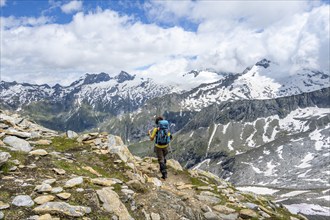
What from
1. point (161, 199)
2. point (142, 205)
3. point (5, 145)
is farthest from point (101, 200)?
point (5, 145)

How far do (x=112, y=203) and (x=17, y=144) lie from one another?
9.37m

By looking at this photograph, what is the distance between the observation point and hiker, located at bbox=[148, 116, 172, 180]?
24.0 metres

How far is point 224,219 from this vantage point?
59.3 ft

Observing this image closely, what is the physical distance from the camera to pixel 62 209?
1393cm

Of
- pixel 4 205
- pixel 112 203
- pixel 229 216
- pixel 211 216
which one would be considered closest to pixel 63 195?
pixel 112 203

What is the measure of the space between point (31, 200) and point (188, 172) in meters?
15.3

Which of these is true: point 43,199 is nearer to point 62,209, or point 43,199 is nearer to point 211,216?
point 62,209

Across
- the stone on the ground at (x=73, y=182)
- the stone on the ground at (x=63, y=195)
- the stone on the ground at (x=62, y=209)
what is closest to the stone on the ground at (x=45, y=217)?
the stone on the ground at (x=62, y=209)

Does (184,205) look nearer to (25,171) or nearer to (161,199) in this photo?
(161,199)

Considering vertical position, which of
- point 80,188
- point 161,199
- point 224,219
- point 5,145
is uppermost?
point 5,145

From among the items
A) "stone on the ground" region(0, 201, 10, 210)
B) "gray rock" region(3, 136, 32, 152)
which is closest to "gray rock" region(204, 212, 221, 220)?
"stone on the ground" region(0, 201, 10, 210)

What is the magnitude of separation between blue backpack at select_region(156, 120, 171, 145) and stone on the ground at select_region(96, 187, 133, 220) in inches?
321

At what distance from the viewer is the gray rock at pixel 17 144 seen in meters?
21.5

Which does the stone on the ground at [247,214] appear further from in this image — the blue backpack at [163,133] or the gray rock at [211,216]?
the blue backpack at [163,133]
